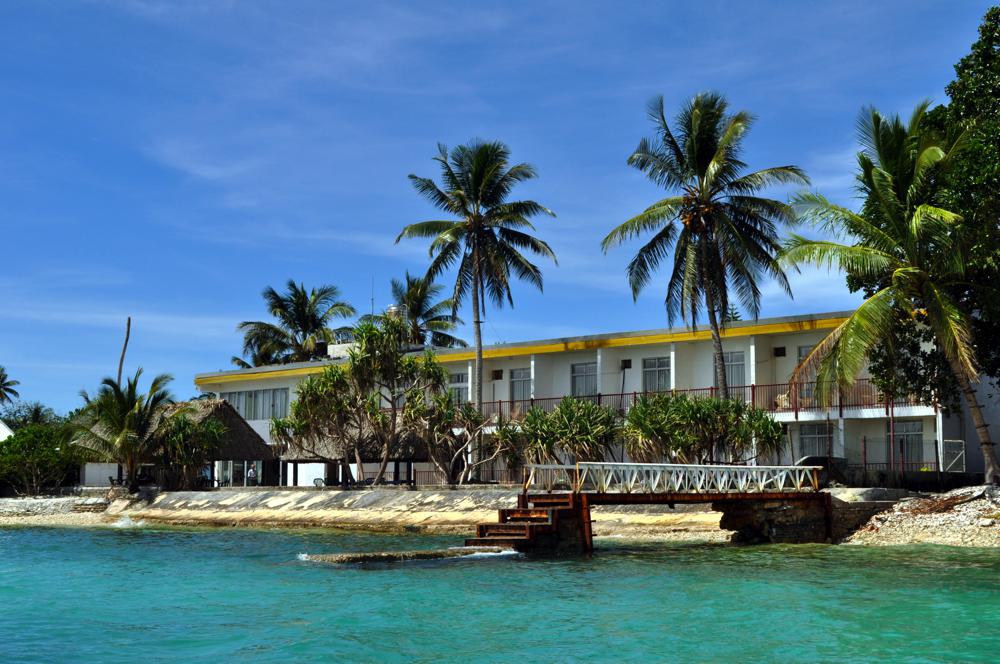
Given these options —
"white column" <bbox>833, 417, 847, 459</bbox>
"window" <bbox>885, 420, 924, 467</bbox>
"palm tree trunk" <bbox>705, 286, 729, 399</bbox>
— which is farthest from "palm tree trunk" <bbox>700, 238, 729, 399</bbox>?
"window" <bbox>885, 420, 924, 467</bbox>

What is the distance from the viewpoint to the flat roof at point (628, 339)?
32.4 meters

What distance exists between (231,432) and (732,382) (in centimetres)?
1904

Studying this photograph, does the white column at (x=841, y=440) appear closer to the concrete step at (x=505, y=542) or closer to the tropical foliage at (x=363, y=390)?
the tropical foliage at (x=363, y=390)

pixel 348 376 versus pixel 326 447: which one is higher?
pixel 348 376

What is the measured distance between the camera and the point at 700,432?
28141 mm

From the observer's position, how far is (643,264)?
111ft

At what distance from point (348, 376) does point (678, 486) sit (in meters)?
14.9

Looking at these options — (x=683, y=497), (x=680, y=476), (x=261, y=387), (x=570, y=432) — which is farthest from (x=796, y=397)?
(x=261, y=387)

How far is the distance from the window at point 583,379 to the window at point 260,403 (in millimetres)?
14138

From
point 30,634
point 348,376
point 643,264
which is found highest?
point 643,264

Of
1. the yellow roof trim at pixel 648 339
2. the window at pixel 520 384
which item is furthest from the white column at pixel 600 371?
the window at pixel 520 384

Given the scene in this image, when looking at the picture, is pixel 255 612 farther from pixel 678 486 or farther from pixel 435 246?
pixel 435 246

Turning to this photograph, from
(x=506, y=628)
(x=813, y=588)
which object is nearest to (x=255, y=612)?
(x=506, y=628)

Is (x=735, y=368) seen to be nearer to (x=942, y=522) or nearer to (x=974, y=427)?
(x=974, y=427)
